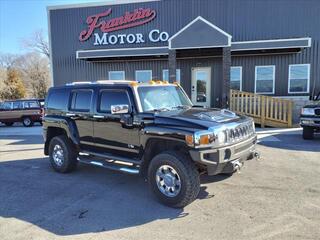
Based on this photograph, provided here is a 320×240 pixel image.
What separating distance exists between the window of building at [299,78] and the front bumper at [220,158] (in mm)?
12800

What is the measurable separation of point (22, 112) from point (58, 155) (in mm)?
12843

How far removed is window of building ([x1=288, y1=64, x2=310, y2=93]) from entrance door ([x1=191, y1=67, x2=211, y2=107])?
4351 mm

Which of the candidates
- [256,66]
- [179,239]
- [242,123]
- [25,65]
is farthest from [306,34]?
[25,65]

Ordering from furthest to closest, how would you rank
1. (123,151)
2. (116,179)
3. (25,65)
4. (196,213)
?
(25,65) < (116,179) < (123,151) < (196,213)

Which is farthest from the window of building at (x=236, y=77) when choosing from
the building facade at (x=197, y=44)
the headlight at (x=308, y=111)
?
the headlight at (x=308, y=111)

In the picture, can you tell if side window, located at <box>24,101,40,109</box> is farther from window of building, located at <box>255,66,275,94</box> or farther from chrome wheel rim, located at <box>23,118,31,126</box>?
window of building, located at <box>255,66,275,94</box>

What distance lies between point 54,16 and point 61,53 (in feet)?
7.69

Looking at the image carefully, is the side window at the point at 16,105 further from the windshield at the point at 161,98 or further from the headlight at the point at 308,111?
the headlight at the point at 308,111

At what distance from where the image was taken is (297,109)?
573 inches

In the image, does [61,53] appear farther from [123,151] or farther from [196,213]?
[196,213]

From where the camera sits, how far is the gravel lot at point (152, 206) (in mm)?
3900

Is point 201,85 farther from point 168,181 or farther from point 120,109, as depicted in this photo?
point 168,181

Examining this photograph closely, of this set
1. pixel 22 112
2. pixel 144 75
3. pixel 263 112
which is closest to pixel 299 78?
pixel 263 112

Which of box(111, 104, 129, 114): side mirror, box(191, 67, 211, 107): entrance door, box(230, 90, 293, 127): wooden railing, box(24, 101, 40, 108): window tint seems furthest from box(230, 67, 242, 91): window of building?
box(111, 104, 129, 114): side mirror
